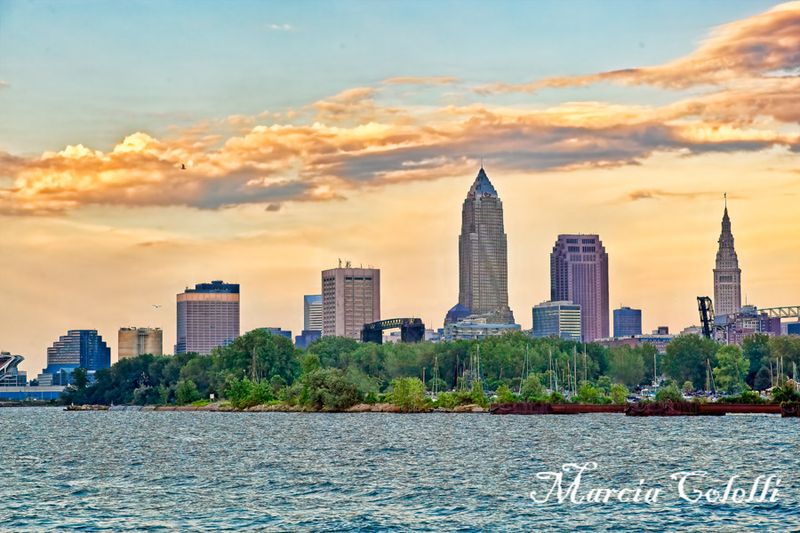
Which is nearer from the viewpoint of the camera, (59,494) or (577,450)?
(59,494)

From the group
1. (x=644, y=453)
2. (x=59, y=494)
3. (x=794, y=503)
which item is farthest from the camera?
(x=644, y=453)

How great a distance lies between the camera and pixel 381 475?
9600 cm

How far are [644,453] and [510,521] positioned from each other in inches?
1792

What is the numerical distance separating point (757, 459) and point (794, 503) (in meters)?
30.7

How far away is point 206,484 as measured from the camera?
90750 mm

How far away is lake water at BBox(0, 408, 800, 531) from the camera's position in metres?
71.2

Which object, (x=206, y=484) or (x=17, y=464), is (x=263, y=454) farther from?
(x=206, y=484)

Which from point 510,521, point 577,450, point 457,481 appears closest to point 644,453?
point 577,450

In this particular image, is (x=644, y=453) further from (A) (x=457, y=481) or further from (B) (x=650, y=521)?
(B) (x=650, y=521)

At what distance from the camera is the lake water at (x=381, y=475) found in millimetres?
71188

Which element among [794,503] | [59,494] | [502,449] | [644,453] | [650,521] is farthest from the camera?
[502,449]

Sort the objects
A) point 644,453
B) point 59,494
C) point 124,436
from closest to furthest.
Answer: point 59,494, point 644,453, point 124,436

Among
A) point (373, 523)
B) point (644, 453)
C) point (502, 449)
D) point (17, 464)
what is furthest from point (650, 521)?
point (17, 464)

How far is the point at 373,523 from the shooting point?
2766 inches
